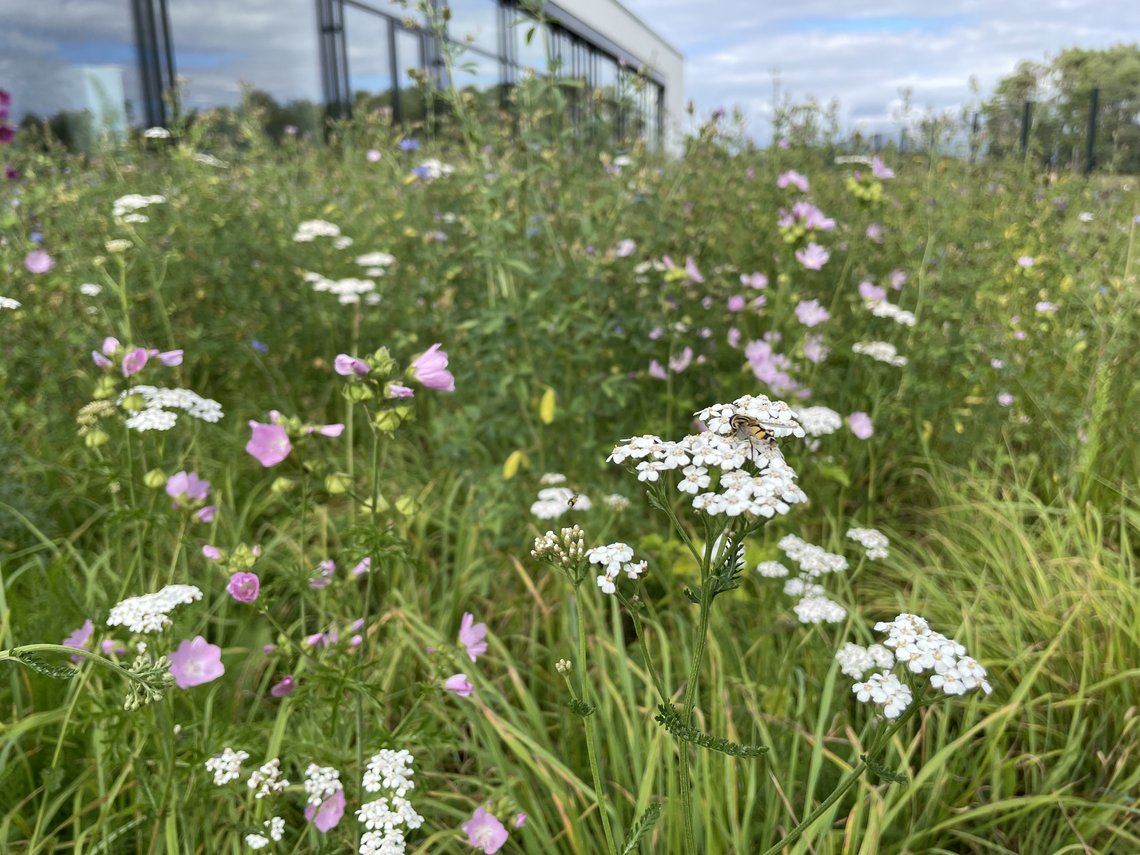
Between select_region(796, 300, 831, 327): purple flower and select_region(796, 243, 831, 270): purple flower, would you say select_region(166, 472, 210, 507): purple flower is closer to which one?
select_region(796, 300, 831, 327): purple flower

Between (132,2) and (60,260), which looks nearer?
(60,260)

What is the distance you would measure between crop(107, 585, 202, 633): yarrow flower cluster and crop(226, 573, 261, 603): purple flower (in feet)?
0.15

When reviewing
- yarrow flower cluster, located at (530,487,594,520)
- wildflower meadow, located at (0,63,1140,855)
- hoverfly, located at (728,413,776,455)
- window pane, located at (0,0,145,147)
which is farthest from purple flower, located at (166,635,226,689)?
window pane, located at (0,0,145,147)

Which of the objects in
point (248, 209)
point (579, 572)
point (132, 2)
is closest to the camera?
point (579, 572)

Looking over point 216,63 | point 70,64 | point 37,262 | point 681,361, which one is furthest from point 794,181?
point 216,63

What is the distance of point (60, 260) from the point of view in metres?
3.24

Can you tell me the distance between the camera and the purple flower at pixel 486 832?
1.20m

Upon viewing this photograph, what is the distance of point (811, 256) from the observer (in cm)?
260

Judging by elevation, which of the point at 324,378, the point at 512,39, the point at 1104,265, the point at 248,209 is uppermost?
the point at 512,39

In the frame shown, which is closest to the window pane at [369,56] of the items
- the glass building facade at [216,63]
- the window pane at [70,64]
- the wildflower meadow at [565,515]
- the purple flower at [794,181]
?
the glass building facade at [216,63]

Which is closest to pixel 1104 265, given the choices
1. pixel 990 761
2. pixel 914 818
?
pixel 990 761

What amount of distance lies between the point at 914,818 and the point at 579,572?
1112 millimetres

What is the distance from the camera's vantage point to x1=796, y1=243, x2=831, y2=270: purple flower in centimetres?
253

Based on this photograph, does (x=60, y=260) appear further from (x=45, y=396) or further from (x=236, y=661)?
(x=236, y=661)
